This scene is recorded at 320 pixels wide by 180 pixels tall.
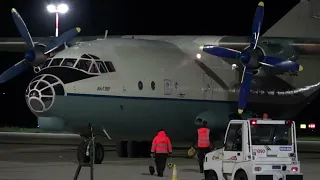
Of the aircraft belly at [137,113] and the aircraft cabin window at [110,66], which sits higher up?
the aircraft cabin window at [110,66]

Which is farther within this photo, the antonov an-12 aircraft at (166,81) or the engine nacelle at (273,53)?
the engine nacelle at (273,53)

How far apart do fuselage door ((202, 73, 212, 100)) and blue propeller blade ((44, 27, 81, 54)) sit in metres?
5.37

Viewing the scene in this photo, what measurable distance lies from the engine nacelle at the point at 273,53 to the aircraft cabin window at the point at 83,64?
6.60 m

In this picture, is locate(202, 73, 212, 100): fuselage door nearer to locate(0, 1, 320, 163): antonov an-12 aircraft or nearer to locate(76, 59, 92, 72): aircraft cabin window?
locate(0, 1, 320, 163): antonov an-12 aircraft

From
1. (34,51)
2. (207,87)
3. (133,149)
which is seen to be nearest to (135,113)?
(133,149)

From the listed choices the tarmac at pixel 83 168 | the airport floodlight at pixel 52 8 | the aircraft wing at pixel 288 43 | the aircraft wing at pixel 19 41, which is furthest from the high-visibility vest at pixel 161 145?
the airport floodlight at pixel 52 8

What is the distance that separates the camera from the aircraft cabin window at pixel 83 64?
22.5 m

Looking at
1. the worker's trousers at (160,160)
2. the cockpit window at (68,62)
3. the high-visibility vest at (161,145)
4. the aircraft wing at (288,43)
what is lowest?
the worker's trousers at (160,160)

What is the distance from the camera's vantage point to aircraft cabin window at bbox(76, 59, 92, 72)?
886 inches

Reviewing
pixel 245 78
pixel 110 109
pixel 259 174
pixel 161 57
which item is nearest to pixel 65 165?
pixel 110 109

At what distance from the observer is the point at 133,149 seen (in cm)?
2612

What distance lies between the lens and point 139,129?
24.0 metres

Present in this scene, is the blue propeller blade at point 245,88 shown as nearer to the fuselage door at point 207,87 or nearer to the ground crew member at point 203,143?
the fuselage door at point 207,87

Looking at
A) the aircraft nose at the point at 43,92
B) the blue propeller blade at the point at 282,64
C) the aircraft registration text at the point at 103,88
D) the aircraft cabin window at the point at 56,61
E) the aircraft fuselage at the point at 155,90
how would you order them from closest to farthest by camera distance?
A: the aircraft nose at the point at 43,92, the aircraft fuselage at the point at 155,90, the aircraft registration text at the point at 103,88, the aircraft cabin window at the point at 56,61, the blue propeller blade at the point at 282,64
